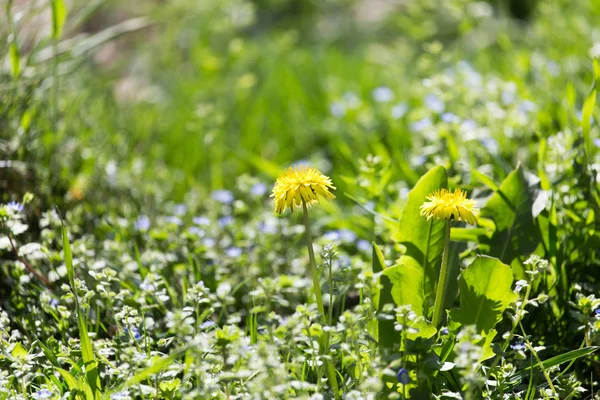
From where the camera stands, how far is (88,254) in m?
2.24

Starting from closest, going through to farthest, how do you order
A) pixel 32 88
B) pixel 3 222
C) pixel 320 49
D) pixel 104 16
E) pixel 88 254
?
1. pixel 3 222
2. pixel 88 254
3. pixel 32 88
4. pixel 320 49
5. pixel 104 16

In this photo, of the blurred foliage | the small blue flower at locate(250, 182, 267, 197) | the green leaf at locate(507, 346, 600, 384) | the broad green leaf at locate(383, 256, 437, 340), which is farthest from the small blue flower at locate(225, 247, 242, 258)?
the green leaf at locate(507, 346, 600, 384)

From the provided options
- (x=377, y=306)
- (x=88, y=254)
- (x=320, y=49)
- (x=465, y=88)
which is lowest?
(x=377, y=306)

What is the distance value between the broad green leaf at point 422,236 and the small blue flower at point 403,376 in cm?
38

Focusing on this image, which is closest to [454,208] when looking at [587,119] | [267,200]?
[587,119]

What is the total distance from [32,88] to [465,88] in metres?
1.89

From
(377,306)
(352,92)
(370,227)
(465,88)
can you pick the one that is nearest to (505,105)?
(465,88)

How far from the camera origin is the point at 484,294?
1768mm

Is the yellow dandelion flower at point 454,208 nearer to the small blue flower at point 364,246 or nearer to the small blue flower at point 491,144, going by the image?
the small blue flower at point 364,246

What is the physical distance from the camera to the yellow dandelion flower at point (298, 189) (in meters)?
1.67

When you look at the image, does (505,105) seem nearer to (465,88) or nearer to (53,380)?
(465,88)

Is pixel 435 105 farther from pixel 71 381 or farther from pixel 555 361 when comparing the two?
pixel 71 381

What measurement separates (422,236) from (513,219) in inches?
12.6

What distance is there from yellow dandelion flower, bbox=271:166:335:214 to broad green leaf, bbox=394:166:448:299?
0.34 metres
